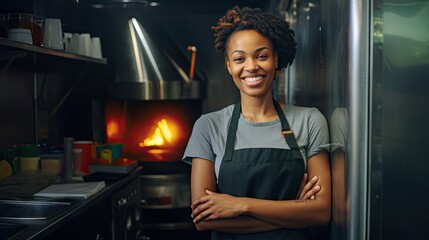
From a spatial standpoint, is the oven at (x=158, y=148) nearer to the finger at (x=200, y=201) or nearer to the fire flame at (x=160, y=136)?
the fire flame at (x=160, y=136)

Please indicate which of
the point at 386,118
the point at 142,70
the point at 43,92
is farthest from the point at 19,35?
the point at 386,118

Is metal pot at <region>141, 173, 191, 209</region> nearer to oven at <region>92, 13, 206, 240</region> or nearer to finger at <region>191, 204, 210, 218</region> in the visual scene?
oven at <region>92, 13, 206, 240</region>

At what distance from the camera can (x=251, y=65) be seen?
1692 millimetres

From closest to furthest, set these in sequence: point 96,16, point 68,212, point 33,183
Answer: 1. point 68,212
2. point 33,183
3. point 96,16

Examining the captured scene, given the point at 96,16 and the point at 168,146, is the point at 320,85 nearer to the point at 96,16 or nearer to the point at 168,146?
the point at 168,146

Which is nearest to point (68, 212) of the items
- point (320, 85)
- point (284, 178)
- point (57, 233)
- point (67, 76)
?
point (57, 233)

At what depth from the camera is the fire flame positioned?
388 cm

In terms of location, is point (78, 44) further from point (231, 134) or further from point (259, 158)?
point (259, 158)

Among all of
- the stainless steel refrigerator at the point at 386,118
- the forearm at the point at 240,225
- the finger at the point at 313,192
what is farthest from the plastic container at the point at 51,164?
the stainless steel refrigerator at the point at 386,118

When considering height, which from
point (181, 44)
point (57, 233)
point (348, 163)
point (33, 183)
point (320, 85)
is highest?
point (181, 44)

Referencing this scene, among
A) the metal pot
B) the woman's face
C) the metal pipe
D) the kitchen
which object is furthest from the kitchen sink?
the metal pot

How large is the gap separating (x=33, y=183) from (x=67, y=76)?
115cm

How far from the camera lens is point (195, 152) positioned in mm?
1763

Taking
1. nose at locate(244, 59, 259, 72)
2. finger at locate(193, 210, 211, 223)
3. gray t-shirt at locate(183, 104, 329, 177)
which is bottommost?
finger at locate(193, 210, 211, 223)
